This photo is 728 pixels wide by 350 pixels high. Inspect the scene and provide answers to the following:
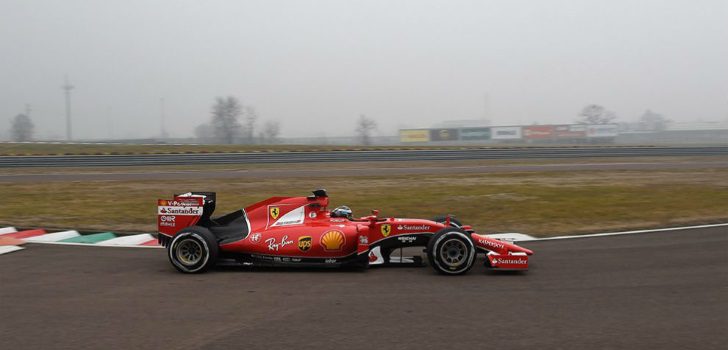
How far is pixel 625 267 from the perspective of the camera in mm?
8039

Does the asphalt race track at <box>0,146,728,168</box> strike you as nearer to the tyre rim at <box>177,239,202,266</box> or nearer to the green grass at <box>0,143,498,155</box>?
the green grass at <box>0,143,498,155</box>

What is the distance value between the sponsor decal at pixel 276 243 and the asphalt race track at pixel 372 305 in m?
0.38

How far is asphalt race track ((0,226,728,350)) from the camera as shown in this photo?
520 centimetres

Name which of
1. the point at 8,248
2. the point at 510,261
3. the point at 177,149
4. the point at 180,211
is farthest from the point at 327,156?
the point at 510,261

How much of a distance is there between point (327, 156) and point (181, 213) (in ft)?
95.3

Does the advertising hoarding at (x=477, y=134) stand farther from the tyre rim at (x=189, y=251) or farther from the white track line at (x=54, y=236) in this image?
the tyre rim at (x=189, y=251)

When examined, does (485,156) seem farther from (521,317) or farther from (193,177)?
(521,317)

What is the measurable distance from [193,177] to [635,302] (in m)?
22.9

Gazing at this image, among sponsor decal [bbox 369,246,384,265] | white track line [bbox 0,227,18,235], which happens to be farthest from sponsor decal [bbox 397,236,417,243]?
white track line [bbox 0,227,18,235]

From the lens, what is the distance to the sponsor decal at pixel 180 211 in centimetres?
858

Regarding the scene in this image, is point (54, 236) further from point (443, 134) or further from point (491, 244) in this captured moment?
point (443, 134)

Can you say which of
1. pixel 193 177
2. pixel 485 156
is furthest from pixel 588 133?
pixel 193 177

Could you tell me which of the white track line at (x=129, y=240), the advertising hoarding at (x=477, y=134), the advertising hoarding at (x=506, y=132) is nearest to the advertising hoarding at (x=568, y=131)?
the advertising hoarding at (x=506, y=132)

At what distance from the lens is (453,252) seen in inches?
305
